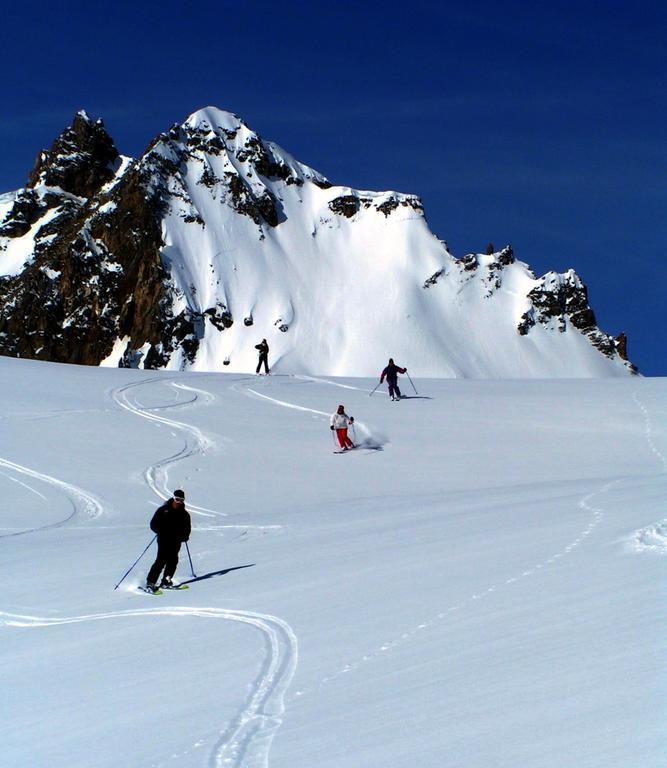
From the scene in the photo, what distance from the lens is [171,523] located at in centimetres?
1029

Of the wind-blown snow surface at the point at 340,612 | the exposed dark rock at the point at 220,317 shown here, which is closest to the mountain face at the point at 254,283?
the exposed dark rock at the point at 220,317

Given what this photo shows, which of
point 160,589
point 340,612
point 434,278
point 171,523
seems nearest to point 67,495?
point 171,523

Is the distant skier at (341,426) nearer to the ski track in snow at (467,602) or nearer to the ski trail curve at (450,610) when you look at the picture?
the ski track in snow at (467,602)

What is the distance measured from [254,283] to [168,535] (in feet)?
542

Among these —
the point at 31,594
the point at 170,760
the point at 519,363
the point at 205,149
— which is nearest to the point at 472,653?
the point at 170,760

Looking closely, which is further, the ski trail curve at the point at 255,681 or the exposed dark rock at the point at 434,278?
the exposed dark rock at the point at 434,278

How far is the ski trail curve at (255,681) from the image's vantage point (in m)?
4.67

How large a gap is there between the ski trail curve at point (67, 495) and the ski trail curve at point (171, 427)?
1.22m

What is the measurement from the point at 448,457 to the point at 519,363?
15774 cm

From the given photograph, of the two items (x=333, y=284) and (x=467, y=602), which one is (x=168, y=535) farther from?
(x=333, y=284)

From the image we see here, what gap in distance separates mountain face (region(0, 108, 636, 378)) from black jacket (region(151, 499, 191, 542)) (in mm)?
144413

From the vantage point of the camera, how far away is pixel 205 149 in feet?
620

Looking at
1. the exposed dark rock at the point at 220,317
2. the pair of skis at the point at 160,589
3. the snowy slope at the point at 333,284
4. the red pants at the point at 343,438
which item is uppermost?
the snowy slope at the point at 333,284

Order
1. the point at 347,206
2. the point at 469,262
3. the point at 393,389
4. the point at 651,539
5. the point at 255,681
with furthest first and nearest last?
the point at 347,206, the point at 469,262, the point at 393,389, the point at 651,539, the point at 255,681
